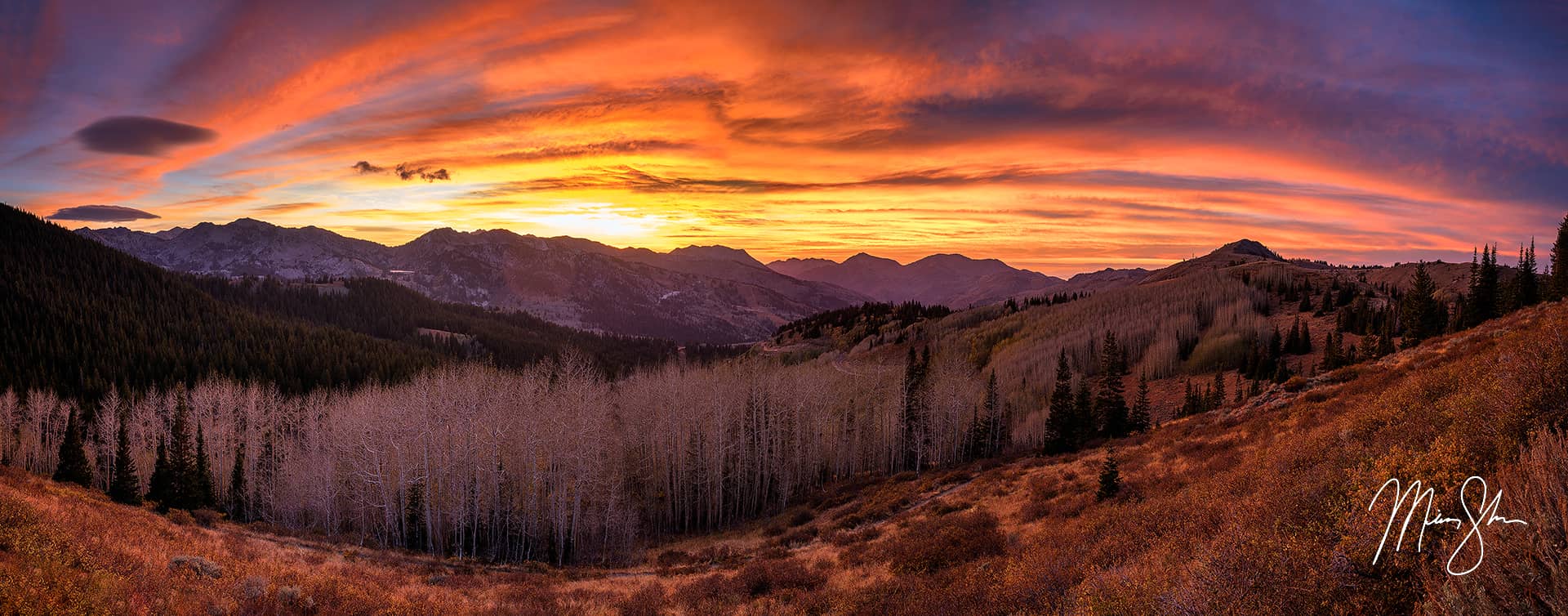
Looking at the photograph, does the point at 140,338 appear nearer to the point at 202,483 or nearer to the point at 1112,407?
the point at 202,483

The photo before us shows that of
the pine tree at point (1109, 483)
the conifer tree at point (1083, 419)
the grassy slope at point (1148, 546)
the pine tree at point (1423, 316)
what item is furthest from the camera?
the pine tree at point (1423, 316)

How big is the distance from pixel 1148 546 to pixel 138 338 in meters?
217

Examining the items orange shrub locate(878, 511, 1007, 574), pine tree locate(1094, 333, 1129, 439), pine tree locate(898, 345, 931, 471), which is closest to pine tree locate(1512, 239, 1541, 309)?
pine tree locate(1094, 333, 1129, 439)

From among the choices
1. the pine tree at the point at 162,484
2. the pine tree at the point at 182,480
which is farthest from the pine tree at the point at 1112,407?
the pine tree at the point at 162,484

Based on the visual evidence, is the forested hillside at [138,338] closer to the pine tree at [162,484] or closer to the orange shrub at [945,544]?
the pine tree at [162,484]

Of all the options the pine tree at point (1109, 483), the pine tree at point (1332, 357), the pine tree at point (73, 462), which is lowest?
the pine tree at point (73, 462)

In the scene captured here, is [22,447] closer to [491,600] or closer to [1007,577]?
[491,600]

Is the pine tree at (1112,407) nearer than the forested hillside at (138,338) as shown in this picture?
Yes

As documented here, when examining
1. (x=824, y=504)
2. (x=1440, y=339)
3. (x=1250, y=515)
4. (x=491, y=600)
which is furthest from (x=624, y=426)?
(x=1440, y=339)

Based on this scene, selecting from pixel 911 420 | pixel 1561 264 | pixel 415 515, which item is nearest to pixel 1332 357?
pixel 1561 264

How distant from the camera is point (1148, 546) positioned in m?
14.4

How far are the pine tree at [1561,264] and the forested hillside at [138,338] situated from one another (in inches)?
7587
